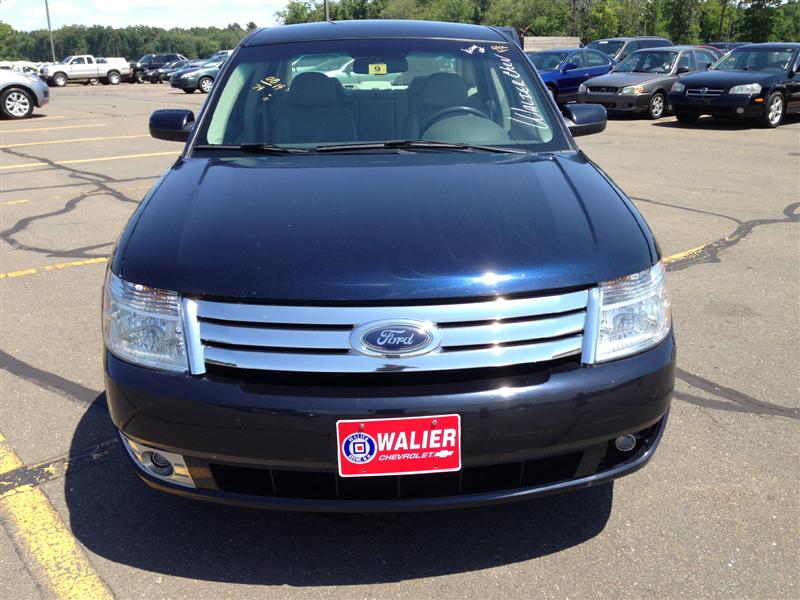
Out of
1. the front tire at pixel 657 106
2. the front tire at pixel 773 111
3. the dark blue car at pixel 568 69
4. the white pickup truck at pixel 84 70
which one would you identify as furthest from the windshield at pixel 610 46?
the white pickup truck at pixel 84 70

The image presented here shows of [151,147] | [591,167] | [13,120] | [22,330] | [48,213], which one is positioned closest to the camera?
[591,167]

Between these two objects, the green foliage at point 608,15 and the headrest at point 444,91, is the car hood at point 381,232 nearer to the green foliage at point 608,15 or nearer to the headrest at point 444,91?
the headrest at point 444,91

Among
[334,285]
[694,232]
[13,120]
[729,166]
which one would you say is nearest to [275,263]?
[334,285]

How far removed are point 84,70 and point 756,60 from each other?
127ft

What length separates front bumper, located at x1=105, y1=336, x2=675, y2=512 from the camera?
6.84 feet

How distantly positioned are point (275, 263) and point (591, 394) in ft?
3.28

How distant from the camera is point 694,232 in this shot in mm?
6598

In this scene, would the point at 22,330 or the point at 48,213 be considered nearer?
the point at 22,330

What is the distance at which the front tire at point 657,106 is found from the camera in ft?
53.1

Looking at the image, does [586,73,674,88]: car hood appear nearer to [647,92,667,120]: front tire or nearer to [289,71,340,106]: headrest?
[647,92,667,120]: front tire

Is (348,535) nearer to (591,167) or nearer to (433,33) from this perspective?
(591,167)

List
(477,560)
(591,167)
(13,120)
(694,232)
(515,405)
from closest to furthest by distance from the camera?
(515,405) → (477,560) → (591,167) → (694,232) → (13,120)

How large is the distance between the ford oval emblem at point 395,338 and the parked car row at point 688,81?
13750mm

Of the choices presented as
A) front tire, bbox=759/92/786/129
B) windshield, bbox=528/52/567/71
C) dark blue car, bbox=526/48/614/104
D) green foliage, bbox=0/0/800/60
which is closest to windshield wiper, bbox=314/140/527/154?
front tire, bbox=759/92/786/129
